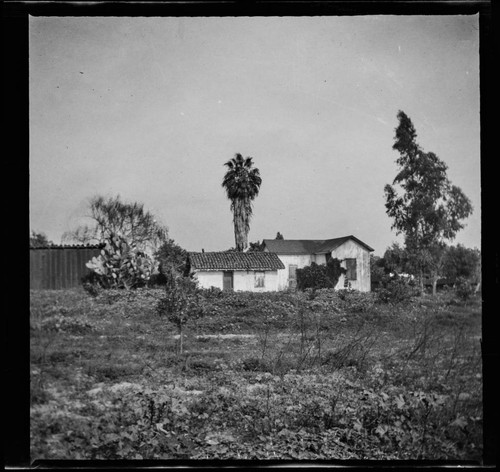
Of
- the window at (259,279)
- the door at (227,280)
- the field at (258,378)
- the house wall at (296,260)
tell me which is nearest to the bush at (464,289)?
the field at (258,378)

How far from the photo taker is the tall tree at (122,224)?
3.10 m

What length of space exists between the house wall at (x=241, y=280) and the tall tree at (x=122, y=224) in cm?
47

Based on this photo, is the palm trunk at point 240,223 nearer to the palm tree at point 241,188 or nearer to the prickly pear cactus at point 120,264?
the palm tree at point 241,188

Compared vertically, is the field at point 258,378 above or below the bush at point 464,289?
below

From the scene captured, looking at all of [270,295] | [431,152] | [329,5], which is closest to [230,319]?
[270,295]

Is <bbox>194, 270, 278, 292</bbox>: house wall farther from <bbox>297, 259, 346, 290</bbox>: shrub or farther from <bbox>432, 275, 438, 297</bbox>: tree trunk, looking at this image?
<bbox>432, 275, 438, 297</bbox>: tree trunk

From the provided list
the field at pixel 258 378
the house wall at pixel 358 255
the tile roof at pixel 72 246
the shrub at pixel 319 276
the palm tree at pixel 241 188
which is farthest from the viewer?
the shrub at pixel 319 276

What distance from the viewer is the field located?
8.90ft

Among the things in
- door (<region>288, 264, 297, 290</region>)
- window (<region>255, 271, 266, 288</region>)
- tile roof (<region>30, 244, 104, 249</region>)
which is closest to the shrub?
door (<region>288, 264, 297, 290</region>)

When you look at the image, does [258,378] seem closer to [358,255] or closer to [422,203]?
[358,255]

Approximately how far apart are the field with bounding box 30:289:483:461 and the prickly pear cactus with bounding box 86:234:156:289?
0.13m

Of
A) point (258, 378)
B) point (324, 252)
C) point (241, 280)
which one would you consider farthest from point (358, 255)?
point (258, 378)

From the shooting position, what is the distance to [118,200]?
311 centimetres

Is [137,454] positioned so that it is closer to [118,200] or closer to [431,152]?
[118,200]
